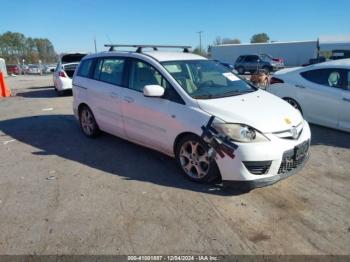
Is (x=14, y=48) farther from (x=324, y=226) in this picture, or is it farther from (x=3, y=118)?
(x=324, y=226)

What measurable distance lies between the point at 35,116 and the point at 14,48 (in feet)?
293

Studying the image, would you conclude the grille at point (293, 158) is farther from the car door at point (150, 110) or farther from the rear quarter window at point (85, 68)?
the rear quarter window at point (85, 68)

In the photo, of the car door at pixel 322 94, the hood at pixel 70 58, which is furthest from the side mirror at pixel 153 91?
the hood at pixel 70 58

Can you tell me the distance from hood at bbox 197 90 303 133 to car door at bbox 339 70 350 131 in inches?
99.2

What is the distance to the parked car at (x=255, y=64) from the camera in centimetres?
2896

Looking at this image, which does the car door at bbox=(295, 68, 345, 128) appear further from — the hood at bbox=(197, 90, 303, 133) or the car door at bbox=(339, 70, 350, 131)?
the hood at bbox=(197, 90, 303, 133)

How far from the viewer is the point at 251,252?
312 centimetres

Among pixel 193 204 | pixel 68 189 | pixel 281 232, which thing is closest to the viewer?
pixel 281 232

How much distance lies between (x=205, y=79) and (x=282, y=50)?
41236 millimetres

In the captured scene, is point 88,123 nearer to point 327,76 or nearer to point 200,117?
point 200,117

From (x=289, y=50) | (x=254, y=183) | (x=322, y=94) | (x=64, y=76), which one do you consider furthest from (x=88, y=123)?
(x=289, y=50)

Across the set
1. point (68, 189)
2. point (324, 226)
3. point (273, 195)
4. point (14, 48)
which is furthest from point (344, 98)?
point (14, 48)

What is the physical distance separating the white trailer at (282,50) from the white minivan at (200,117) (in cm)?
→ 3862

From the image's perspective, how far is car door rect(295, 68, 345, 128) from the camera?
22.6ft
